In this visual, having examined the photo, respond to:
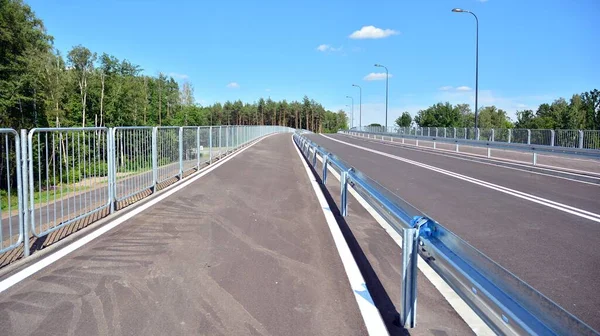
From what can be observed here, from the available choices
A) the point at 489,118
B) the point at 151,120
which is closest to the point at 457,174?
the point at 151,120

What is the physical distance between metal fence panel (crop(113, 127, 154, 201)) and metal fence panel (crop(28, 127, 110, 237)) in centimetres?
37

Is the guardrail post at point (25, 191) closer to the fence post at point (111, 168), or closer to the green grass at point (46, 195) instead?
the green grass at point (46, 195)

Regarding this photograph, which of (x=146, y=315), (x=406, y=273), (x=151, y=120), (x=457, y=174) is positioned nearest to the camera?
(x=406, y=273)

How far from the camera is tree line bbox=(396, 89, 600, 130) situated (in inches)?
2813

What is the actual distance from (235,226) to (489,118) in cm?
14265

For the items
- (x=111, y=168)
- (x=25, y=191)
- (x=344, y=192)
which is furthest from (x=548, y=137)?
(x=25, y=191)

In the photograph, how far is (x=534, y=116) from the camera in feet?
352

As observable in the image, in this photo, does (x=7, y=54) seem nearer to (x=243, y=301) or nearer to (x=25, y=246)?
(x=25, y=246)

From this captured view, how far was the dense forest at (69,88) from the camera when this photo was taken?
3816 centimetres

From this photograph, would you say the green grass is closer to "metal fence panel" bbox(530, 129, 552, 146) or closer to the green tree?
"metal fence panel" bbox(530, 129, 552, 146)

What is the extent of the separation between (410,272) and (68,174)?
633 cm

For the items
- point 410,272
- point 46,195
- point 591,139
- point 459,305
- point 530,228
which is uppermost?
point 591,139

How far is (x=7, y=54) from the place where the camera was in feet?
124

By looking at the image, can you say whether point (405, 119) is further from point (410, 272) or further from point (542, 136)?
point (410, 272)
